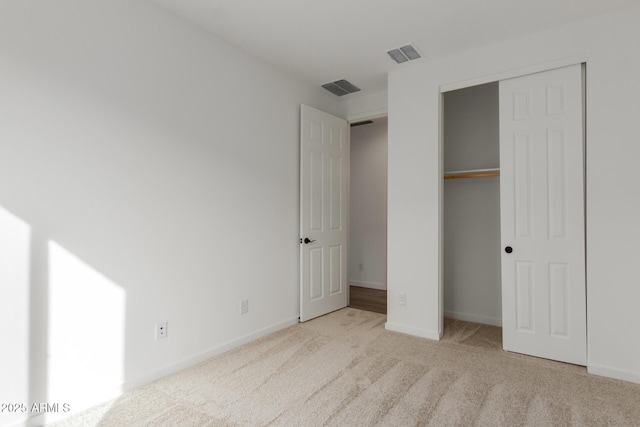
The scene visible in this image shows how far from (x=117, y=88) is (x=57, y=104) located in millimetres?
378

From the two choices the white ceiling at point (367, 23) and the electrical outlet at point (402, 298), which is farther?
the electrical outlet at point (402, 298)

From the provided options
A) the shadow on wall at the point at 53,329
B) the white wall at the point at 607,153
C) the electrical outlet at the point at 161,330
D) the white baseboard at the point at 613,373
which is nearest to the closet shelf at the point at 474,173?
the white wall at the point at 607,153

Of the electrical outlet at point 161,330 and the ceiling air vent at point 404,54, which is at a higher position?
the ceiling air vent at point 404,54

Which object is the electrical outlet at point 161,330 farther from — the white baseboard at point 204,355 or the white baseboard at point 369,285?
the white baseboard at point 369,285

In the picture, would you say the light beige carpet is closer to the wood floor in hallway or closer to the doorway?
the doorway

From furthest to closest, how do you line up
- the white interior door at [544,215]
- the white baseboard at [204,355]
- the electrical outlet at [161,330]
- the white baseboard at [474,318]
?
the white baseboard at [474,318], the white interior door at [544,215], the electrical outlet at [161,330], the white baseboard at [204,355]

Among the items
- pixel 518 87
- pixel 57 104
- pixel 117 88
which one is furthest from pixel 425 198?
pixel 57 104

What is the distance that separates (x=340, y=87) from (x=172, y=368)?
3.28 meters

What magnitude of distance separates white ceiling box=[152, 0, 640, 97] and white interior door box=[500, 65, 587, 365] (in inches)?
17.4

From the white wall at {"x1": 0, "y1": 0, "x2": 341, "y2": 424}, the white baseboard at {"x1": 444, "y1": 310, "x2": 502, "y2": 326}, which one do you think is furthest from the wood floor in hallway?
the white wall at {"x1": 0, "y1": 0, "x2": 341, "y2": 424}

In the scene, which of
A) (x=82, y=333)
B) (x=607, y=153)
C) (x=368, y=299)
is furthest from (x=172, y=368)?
(x=607, y=153)

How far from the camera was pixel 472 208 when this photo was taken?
12.6 ft

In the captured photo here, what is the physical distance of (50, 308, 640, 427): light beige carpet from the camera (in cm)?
195

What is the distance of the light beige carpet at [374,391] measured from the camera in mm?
1951
